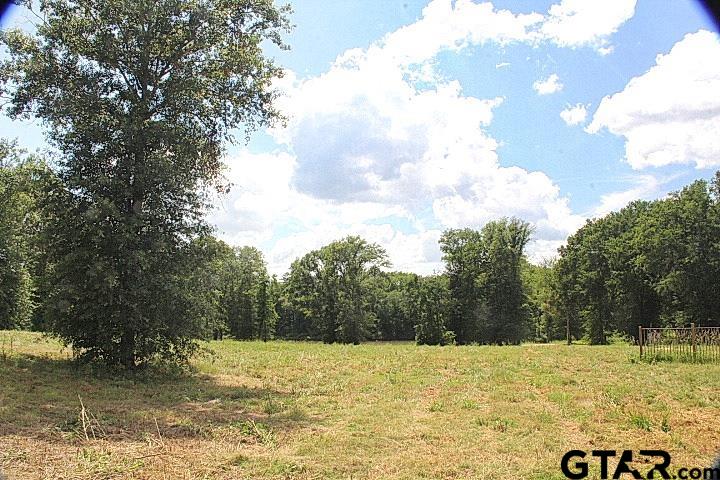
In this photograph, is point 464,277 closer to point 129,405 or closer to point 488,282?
point 488,282

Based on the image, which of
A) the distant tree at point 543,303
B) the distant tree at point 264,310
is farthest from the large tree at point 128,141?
the distant tree at point 264,310

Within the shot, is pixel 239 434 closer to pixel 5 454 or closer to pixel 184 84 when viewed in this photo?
pixel 5 454

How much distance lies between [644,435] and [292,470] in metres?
6.11

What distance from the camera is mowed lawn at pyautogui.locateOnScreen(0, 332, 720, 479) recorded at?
7.57 m

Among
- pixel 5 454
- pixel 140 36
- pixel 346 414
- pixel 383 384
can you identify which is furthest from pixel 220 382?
pixel 140 36

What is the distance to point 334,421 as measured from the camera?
11.0 m

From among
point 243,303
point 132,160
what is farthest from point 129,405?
point 243,303

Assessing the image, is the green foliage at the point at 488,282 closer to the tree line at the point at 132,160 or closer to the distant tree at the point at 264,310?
the distant tree at the point at 264,310

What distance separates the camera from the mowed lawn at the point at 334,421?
7.57m

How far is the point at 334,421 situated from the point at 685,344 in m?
18.4

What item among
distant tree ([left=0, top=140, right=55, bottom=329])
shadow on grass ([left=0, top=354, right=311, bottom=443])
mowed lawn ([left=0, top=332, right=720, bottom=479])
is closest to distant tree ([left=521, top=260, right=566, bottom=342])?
mowed lawn ([left=0, top=332, right=720, bottom=479])

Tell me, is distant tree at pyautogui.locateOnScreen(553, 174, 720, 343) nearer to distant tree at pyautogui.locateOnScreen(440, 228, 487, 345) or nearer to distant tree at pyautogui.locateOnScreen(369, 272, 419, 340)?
distant tree at pyautogui.locateOnScreen(440, 228, 487, 345)

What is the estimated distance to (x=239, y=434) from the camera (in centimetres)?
956

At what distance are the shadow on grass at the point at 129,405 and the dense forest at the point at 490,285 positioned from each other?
13.1 ft
